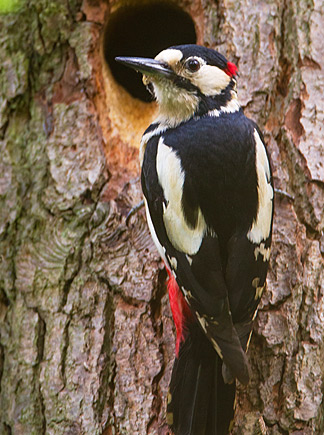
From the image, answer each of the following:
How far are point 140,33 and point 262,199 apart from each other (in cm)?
187

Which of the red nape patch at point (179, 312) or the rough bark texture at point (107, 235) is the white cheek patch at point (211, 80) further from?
the red nape patch at point (179, 312)

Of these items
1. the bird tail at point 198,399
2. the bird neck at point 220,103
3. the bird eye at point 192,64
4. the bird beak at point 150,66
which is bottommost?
the bird tail at point 198,399

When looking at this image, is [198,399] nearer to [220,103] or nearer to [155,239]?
[155,239]

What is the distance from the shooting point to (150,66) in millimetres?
2520

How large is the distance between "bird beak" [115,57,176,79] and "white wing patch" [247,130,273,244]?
457mm

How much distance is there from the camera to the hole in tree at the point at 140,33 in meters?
3.32

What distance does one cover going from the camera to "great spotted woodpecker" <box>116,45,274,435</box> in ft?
7.37

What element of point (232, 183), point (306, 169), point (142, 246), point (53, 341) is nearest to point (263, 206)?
point (232, 183)

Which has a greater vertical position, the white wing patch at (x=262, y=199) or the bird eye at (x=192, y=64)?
the bird eye at (x=192, y=64)

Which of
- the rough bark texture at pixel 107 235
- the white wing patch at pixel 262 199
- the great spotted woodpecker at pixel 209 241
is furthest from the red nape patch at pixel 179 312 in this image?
the white wing patch at pixel 262 199

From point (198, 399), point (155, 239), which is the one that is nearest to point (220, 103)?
point (155, 239)

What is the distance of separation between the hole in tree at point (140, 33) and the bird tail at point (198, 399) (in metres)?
1.76

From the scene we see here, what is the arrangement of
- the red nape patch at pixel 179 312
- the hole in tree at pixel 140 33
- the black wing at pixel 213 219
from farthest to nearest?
the hole in tree at pixel 140 33
the red nape patch at pixel 179 312
the black wing at pixel 213 219

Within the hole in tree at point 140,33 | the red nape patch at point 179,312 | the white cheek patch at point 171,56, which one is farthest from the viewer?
the hole in tree at point 140,33
